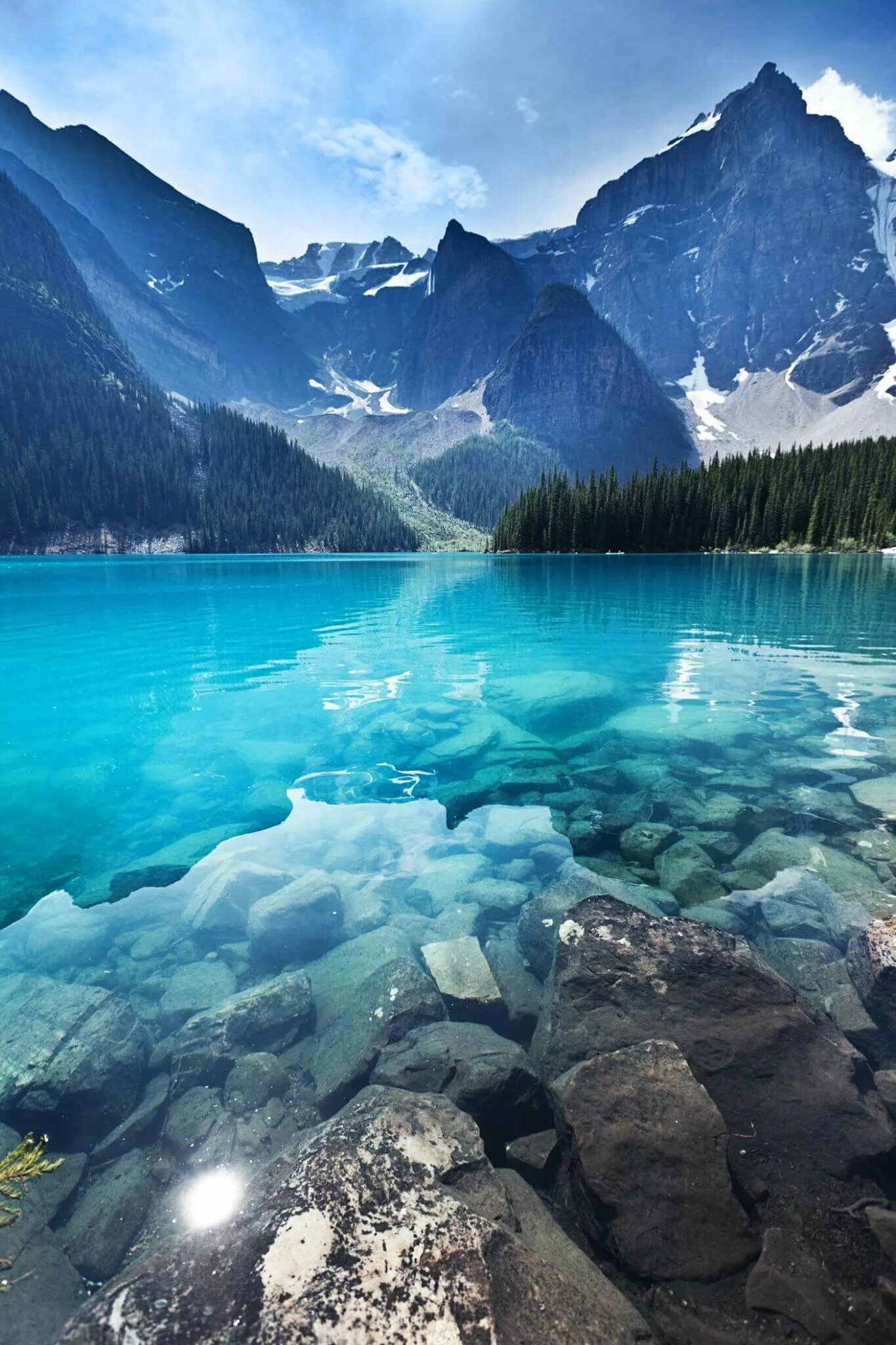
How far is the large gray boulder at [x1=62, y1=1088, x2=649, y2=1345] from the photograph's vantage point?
9.70ft

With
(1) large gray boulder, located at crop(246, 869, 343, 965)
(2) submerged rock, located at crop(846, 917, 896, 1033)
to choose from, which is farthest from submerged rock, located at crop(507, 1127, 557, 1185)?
(1) large gray boulder, located at crop(246, 869, 343, 965)

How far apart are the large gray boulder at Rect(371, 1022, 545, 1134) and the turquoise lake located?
13.4 feet

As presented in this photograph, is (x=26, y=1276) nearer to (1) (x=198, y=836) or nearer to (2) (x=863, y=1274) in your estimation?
(2) (x=863, y=1274)

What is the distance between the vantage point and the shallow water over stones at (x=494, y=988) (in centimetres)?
420

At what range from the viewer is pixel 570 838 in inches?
412

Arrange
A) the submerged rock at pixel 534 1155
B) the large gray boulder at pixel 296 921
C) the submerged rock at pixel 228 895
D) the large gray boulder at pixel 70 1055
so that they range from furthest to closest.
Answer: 1. the submerged rock at pixel 228 895
2. the large gray boulder at pixel 296 921
3. the large gray boulder at pixel 70 1055
4. the submerged rock at pixel 534 1155

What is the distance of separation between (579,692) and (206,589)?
60.4 metres

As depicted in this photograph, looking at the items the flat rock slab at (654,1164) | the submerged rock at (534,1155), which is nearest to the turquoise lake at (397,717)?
the flat rock slab at (654,1164)

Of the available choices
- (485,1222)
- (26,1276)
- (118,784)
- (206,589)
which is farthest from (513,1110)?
(206,589)

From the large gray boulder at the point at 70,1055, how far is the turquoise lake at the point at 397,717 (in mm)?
2500

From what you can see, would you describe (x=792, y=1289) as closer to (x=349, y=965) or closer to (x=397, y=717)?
(x=349, y=965)

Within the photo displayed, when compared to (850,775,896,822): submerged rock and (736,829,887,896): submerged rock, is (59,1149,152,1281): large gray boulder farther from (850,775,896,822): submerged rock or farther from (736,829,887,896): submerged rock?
(850,775,896,822): submerged rock

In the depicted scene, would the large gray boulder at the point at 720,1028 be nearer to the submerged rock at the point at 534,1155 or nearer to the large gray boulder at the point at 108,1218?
the submerged rock at the point at 534,1155

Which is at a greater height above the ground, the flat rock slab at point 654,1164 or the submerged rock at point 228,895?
the flat rock slab at point 654,1164
